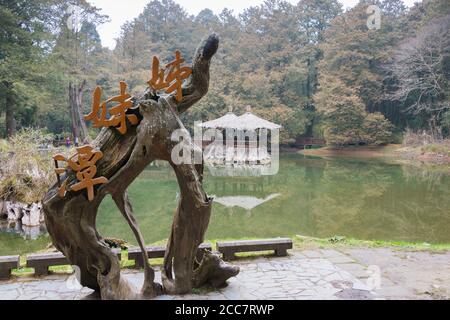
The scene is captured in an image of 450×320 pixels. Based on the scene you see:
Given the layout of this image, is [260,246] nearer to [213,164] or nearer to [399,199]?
[399,199]

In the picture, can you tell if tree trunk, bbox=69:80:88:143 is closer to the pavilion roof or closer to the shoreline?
the pavilion roof

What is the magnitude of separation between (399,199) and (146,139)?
29.7 feet

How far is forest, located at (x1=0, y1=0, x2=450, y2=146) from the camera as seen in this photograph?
1688cm

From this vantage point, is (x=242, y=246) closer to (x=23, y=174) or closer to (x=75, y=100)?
(x=23, y=174)

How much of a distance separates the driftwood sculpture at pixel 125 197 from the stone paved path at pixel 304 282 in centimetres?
38

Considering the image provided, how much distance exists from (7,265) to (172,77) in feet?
8.33

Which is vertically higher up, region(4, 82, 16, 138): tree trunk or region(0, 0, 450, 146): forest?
region(0, 0, 450, 146): forest

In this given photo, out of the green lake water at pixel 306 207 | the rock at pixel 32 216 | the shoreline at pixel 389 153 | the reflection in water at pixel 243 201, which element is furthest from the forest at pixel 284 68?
the reflection in water at pixel 243 201

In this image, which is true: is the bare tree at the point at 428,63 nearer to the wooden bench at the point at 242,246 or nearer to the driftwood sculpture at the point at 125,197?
the wooden bench at the point at 242,246

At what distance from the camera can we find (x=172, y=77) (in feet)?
10.2

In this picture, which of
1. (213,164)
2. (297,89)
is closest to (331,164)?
(213,164)

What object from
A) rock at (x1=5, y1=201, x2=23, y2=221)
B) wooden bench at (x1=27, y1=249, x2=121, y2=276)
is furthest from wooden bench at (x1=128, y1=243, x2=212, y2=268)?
rock at (x1=5, y1=201, x2=23, y2=221)

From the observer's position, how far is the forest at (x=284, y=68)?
1688 cm

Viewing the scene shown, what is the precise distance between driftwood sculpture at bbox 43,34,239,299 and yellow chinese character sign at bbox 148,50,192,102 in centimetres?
5
